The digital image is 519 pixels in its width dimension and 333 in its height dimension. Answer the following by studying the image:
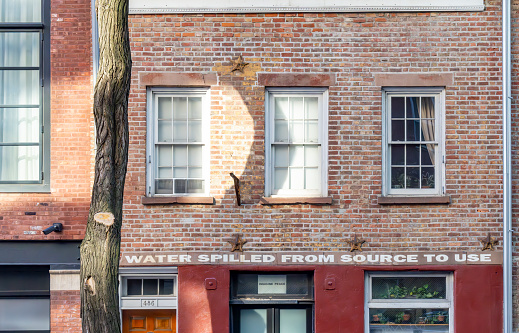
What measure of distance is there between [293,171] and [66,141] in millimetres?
3702

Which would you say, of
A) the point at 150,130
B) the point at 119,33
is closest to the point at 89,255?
the point at 119,33

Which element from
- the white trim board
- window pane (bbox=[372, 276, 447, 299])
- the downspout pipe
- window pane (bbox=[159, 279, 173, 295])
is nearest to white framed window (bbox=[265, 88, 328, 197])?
the white trim board

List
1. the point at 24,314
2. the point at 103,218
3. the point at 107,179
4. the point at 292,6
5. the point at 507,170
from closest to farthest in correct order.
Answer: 1. the point at 103,218
2. the point at 107,179
3. the point at 507,170
4. the point at 292,6
5. the point at 24,314

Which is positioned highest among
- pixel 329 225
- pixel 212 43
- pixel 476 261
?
pixel 212 43

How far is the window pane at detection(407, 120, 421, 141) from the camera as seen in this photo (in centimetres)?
917

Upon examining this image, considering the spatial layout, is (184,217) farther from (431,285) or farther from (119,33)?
(431,285)

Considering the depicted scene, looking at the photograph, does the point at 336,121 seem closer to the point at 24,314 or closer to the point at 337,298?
the point at 337,298

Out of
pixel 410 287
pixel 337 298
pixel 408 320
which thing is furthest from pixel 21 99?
pixel 408 320

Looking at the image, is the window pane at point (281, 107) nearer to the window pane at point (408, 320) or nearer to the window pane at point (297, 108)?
the window pane at point (297, 108)

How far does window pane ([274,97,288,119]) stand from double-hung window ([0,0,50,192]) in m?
3.82

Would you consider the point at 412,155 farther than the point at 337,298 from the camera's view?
Yes

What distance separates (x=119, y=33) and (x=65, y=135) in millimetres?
3205

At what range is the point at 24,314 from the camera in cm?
924

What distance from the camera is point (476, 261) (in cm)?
888
